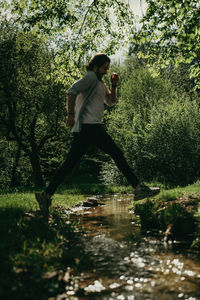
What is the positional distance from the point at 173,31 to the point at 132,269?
352 inches

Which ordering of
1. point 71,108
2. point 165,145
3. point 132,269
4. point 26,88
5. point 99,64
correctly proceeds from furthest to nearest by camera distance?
point 26,88
point 165,145
point 99,64
point 71,108
point 132,269

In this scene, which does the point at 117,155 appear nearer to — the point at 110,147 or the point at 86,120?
the point at 110,147

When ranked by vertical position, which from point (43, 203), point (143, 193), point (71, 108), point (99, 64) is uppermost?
point (99, 64)

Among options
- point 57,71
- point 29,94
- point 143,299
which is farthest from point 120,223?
point 29,94

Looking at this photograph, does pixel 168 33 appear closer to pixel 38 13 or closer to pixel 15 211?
pixel 38 13

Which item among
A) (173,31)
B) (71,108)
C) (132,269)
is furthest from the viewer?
(173,31)

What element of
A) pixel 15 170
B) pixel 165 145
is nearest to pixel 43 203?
pixel 165 145

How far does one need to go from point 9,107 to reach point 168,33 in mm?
11749

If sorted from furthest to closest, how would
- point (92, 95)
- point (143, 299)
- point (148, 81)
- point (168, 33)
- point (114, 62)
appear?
point (114, 62) < point (148, 81) < point (168, 33) < point (92, 95) < point (143, 299)

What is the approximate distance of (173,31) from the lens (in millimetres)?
10484

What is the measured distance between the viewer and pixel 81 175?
120 feet

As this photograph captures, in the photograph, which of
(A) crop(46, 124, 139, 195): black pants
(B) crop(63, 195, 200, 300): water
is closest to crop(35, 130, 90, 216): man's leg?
(A) crop(46, 124, 139, 195): black pants

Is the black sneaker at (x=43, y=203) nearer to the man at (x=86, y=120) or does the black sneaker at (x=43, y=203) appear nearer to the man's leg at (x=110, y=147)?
the man at (x=86, y=120)

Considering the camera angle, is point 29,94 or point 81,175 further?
point 81,175
